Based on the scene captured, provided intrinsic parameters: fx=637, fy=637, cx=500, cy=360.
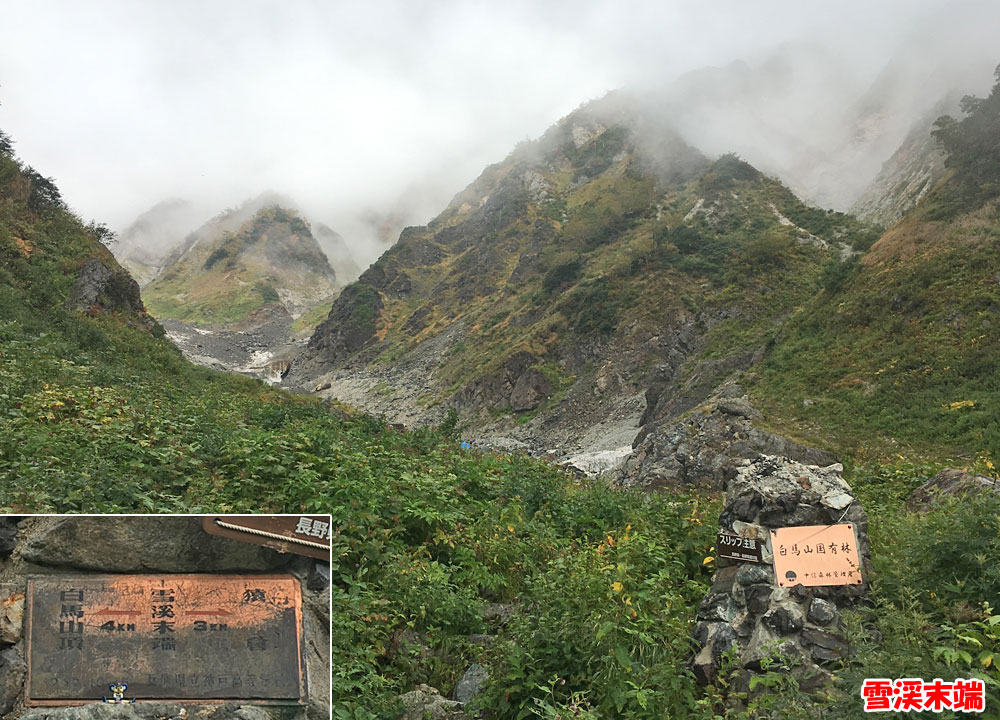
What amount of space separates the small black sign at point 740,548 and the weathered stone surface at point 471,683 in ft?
7.46

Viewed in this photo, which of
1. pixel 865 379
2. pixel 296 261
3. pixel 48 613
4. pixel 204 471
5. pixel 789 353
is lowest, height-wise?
pixel 48 613

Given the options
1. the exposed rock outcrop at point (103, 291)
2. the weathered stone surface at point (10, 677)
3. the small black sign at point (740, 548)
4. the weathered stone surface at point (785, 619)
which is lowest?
the weathered stone surface at point (785, 619)

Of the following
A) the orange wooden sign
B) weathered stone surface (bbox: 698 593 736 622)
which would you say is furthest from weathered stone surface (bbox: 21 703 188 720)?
the orange wooden sign

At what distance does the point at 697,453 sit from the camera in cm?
2081

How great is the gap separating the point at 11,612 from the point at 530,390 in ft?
151

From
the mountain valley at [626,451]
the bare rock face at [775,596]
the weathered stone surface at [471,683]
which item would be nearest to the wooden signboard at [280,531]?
the mountain valley at [626,451]

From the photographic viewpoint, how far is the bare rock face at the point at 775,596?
182 inches

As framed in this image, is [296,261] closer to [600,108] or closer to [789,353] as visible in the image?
[600,108]

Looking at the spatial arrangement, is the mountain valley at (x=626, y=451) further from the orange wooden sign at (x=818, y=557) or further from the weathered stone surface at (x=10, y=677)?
the weathered stone surface at (x=10, y=677)

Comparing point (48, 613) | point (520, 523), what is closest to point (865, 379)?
point (520, 523)

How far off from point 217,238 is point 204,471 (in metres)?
164

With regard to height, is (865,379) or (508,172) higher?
(508,172)

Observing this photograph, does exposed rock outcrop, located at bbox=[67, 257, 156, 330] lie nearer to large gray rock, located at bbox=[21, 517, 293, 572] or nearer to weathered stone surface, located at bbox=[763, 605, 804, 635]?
large gray rock, located at bbox=[21, 517, 293, 572]

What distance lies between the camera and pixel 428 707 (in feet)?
15.9
